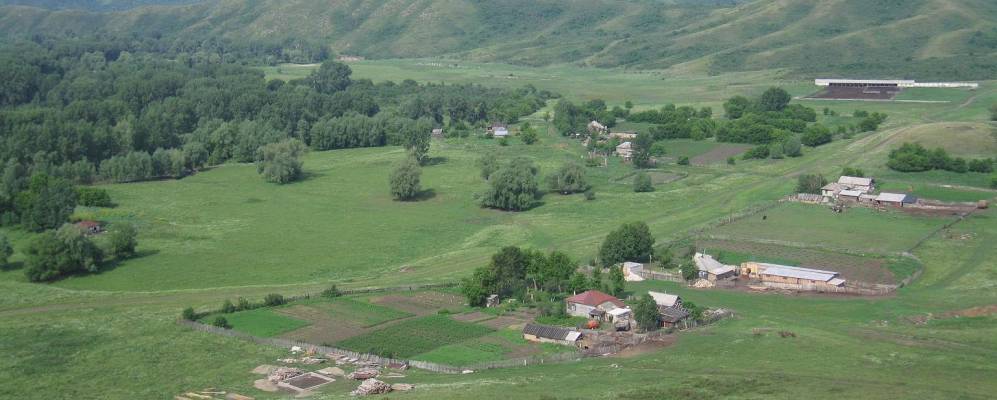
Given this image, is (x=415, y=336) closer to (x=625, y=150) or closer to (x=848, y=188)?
(x=848, y=188)

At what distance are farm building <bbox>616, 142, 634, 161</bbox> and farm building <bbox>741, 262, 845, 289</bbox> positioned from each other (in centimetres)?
4544

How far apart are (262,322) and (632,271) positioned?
21.2 metres

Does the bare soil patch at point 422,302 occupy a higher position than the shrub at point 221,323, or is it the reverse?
the shrub at point 221,323

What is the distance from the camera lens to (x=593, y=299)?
53.8m

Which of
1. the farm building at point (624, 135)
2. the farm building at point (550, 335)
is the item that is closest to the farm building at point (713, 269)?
the farm building at point (550, 335)

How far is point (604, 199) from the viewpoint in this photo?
87.1 m

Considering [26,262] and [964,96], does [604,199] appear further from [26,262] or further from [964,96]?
[964,96]

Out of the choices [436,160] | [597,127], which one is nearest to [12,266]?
[436,160]

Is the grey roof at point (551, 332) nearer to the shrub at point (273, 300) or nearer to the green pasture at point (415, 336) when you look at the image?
the green pasture at point (415, 336)

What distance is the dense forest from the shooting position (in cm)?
9725

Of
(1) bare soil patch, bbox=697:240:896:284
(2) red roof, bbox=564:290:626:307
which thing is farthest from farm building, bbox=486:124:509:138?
(2) red roof, bbox=564:290:626:307

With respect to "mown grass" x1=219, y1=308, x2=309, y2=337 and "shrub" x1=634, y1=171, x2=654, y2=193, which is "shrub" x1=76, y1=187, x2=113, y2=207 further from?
"shrub" x1=634, y1=171, x2=654, y2=193

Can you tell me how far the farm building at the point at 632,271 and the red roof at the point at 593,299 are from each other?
21.5 ft

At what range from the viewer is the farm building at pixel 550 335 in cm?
4861
